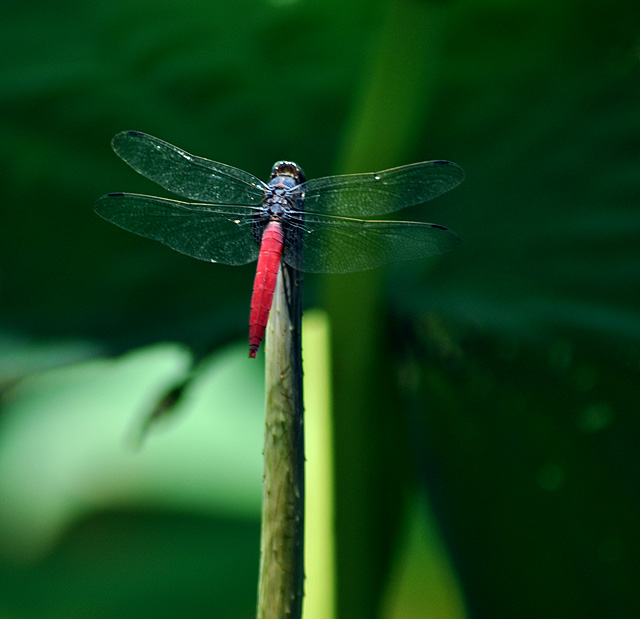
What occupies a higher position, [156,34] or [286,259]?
[156,34]

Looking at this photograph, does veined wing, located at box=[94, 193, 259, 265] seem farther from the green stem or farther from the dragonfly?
the green stem

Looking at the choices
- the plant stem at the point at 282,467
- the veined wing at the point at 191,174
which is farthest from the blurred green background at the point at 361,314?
the plant stem at the point at 282,467

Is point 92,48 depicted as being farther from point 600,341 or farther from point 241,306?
point 600,341

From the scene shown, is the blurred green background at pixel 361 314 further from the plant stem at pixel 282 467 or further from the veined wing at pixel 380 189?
the plant stem at pixel 282 467

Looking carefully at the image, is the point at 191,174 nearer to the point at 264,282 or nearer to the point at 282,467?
the point at 264,282

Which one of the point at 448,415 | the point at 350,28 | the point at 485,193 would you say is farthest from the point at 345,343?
the point at 350,28

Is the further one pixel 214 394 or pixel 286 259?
pixel 214 394

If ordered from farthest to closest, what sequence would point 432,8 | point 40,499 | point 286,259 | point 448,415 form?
point 40,499
point 448,415
point 432,8
point 286,259
